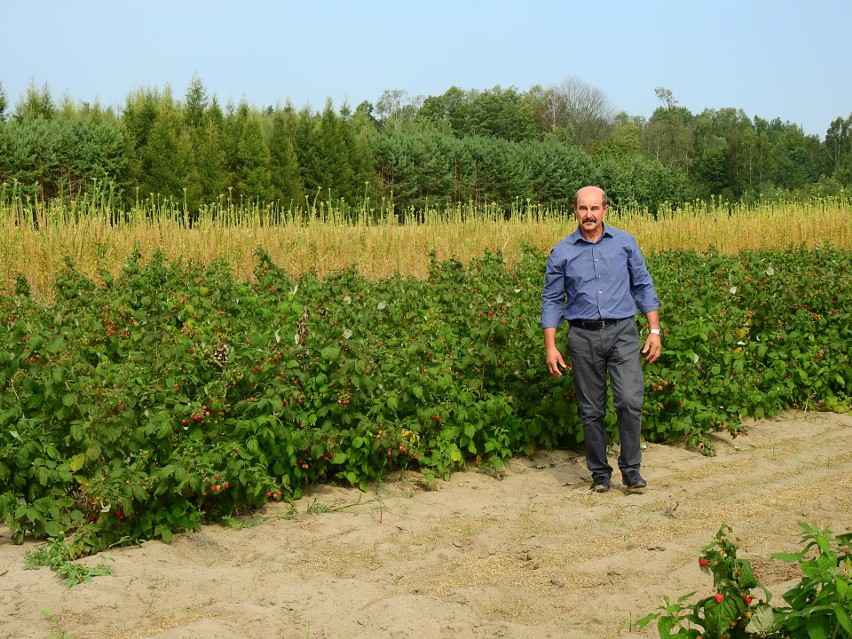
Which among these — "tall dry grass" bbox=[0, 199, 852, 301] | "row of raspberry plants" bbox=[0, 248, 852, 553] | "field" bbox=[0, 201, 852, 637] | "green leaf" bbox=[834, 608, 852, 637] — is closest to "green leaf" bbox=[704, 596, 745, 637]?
"green leaf" bbox=[834, 608, 852, 637]

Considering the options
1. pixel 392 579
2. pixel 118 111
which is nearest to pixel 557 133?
pixel 118 111

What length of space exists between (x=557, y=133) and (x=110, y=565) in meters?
57.2

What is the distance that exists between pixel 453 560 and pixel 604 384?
1708 millimetres

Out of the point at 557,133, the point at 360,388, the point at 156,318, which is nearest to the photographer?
the point at 360,388

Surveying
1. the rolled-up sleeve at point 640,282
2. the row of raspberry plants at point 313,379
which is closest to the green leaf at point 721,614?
the row of raspberry plants at point 313,379

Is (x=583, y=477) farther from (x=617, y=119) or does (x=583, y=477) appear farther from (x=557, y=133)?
(x=617, y=119)

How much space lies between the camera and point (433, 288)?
7.19 meters

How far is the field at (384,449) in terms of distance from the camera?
13.3 ft

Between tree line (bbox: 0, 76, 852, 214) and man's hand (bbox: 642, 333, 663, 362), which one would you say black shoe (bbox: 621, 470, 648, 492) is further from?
tree line (bbox: 0, 76, 852, 214)

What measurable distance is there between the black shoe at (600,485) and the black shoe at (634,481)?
0.12m

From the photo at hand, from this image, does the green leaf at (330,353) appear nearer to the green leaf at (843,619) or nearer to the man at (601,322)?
the man at (601,322)

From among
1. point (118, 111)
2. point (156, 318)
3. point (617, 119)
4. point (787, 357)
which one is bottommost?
point (787, 357)

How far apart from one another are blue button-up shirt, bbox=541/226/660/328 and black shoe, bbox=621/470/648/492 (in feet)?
3.08

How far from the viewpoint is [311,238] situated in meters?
13.2
